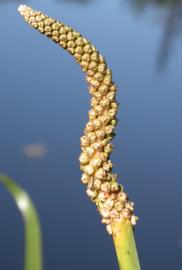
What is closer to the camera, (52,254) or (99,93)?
(99,93)

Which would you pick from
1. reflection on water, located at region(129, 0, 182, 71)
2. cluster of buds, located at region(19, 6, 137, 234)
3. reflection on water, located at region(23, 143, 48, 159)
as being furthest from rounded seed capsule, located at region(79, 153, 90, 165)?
reflection on water, located at region(129, 0, 182, 71)

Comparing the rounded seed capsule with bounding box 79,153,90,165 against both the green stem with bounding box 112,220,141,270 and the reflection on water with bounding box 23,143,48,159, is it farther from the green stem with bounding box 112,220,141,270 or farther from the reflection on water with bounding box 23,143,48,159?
the reflection on water with bounding box 23,143,48,159

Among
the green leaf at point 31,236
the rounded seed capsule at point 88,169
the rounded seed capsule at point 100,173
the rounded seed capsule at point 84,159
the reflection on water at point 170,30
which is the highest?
the reflection on water at point 170,30

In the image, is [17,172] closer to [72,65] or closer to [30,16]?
[72,65]

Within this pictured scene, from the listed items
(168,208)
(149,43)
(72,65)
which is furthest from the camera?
(149,43)

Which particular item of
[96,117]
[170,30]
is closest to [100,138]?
[96,117]

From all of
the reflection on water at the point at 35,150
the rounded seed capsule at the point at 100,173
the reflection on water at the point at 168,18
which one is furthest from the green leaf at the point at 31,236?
the reflection on water at the point at 168,18

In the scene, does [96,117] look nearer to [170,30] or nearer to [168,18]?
[170,30]

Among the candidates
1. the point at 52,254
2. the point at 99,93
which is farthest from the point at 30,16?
the point at 52,254

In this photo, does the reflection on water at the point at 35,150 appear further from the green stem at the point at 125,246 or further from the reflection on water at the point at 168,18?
the green stem at the point at 125,246
